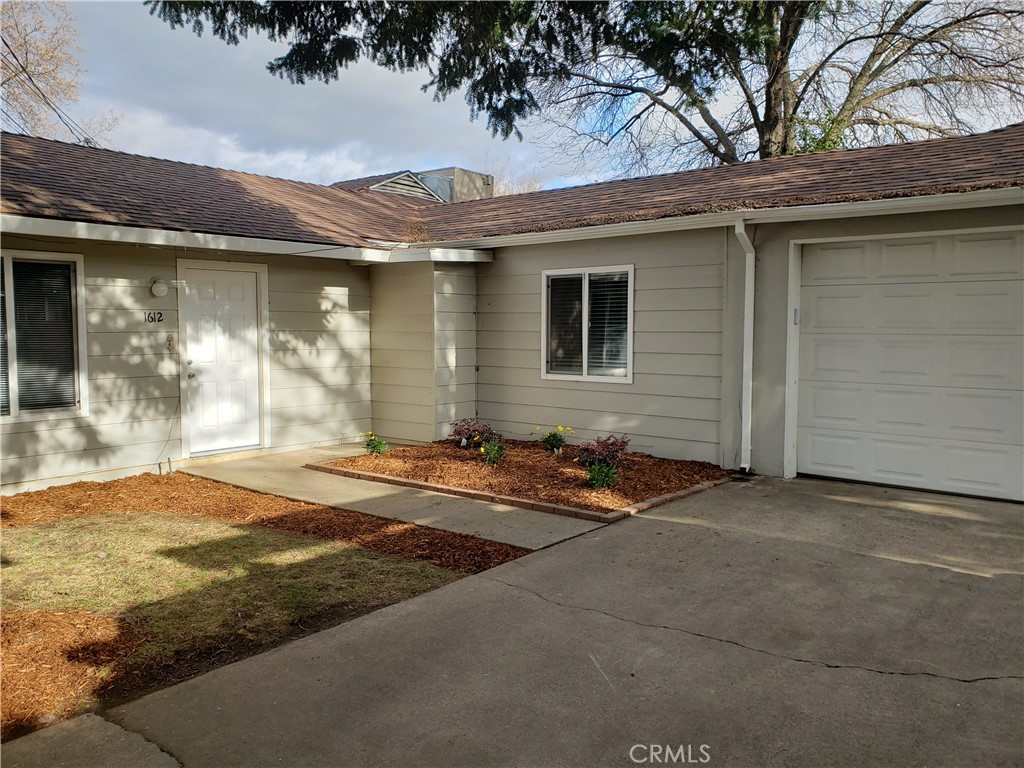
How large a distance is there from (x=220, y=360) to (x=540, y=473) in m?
4.09

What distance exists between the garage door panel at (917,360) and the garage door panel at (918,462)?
57 cm

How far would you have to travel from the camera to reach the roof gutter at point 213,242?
646 centimetres

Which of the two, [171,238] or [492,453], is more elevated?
[171,238]

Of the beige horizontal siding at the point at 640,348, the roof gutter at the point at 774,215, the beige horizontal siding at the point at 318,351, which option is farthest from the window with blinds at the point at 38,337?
the beige horizontal siding at the point at 640,348

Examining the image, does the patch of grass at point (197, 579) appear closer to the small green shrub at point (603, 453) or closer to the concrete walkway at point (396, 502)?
the concrete walkway at point (396, 502)

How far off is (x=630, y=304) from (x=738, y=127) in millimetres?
12368

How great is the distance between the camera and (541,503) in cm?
639

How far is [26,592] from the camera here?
14.2 feet

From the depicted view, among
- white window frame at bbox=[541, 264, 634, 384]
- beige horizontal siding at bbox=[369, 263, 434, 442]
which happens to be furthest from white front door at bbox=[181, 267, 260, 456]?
white window frame at bbox=[541, 264, 634, 384]

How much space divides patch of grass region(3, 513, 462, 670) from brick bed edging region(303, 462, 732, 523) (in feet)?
5.32

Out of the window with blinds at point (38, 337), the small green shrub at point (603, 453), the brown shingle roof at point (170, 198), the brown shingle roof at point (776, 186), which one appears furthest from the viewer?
the small green shrub at point (603, 453)

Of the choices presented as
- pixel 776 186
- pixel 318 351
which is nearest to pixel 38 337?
pixel 318 351

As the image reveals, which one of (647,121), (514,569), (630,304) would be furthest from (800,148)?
(514,569)

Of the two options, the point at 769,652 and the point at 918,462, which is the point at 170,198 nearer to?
the point at 769,652
